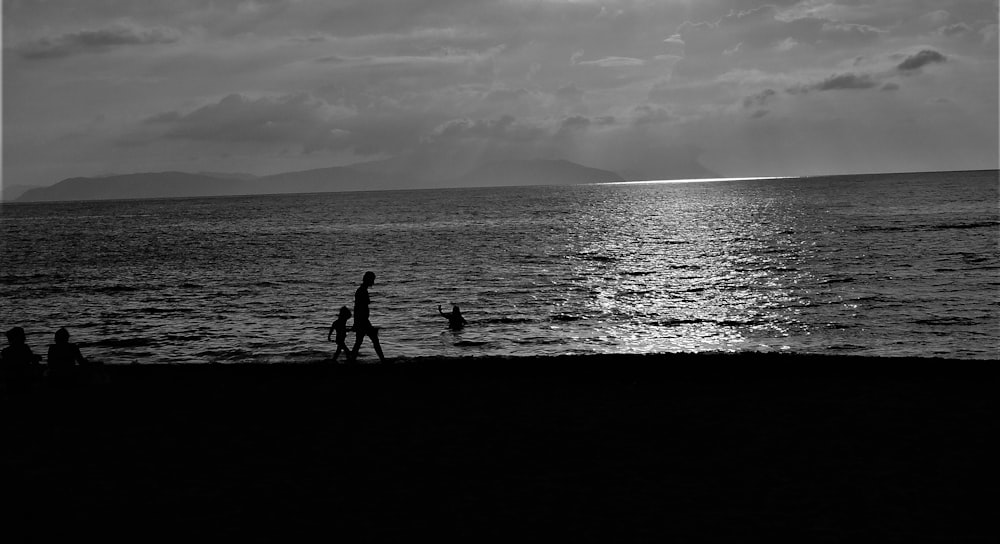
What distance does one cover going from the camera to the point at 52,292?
148 feet

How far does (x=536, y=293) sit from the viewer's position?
41.0 meters

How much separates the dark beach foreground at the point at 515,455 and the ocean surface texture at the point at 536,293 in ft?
27.5

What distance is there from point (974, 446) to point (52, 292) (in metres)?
46.2

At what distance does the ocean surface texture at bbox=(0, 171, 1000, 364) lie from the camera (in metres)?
27.4

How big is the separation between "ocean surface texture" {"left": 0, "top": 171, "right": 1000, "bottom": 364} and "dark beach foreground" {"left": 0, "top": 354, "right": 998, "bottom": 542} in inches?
330

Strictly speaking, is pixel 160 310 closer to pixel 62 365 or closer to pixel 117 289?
pixel 117 289

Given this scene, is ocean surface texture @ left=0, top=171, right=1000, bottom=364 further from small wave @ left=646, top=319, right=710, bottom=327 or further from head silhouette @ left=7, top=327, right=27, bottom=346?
head silhouette @ left=7, top=327, right=27, bottom=346

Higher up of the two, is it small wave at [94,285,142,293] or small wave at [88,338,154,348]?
small wave at [94,285,142,293]

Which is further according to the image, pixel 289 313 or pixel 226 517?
pixel 289 313

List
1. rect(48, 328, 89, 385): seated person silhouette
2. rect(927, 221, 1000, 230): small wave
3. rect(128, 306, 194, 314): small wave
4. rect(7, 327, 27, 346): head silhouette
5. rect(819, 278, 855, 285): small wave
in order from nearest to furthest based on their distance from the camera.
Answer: rect(7, 327, 27, 346): head silhouette < rect(48, 328, 89, 385): seated person silhouette < rect(128, 306, 194, 314): small wave < rect(819, 278, 855, 285): small wave < rect(927, 221, 1000, 230): small wave

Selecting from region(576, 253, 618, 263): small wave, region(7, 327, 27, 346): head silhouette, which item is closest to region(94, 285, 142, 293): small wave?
region(576, 253, 618, 263): small wave

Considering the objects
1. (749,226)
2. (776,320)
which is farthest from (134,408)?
(749,226)

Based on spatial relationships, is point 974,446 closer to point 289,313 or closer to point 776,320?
point 776,320

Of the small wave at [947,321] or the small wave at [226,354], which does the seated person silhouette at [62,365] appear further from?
the small wave at [947,321]
